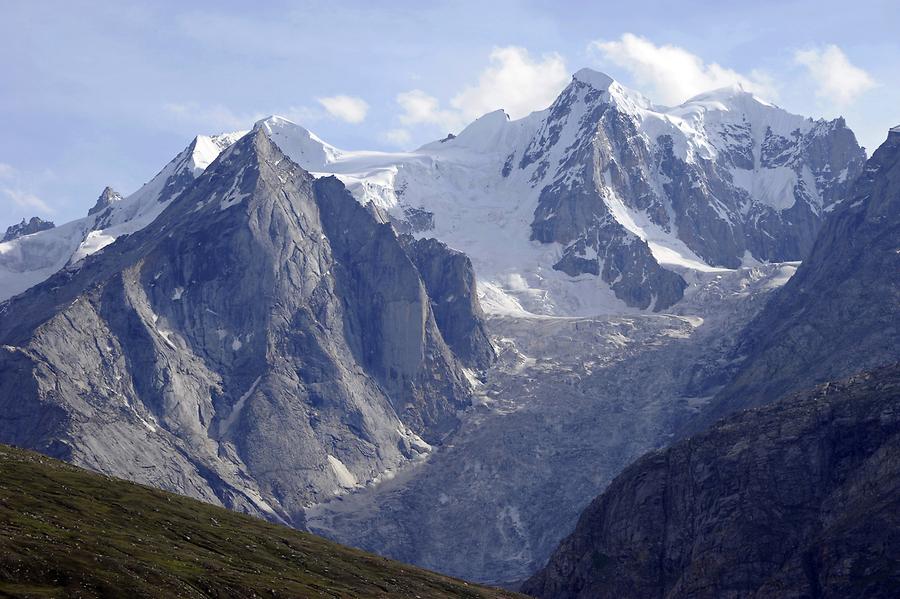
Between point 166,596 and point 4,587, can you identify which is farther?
point 166,596

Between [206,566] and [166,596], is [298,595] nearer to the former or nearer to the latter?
[206,566]

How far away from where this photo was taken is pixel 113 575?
174250 mm

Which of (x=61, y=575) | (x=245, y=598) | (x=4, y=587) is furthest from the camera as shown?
(x=245, y=598)

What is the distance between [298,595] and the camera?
19662 cm

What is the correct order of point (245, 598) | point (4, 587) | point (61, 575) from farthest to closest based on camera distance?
point (245, 598) < point (61, 575) < point (4, 587)

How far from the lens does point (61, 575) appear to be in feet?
557

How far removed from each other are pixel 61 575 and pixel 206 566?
30.6 meters

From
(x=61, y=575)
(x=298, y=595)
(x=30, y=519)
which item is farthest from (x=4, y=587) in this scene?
(x=298, y=595)

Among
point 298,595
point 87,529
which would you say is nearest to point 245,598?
point 298,595

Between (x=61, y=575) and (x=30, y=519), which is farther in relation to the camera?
(x=30, y=519)

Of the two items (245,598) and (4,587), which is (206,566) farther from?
(4,587)

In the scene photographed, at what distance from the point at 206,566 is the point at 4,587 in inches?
1625

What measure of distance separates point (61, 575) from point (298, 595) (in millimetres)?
34994

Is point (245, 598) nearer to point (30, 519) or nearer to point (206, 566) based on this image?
point (206, 566)
